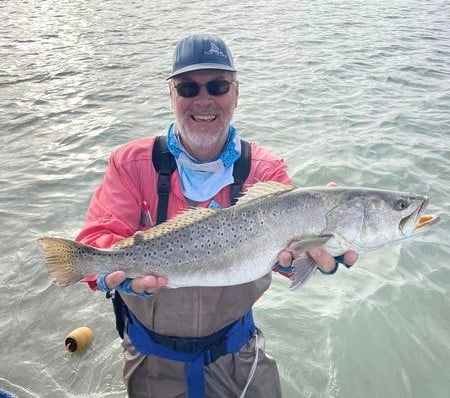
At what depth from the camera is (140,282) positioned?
11.5 ft

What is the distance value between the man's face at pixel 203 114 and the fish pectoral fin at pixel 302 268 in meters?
1.36

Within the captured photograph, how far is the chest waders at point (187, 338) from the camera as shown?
3.96m

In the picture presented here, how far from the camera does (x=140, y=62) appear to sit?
17469 mm

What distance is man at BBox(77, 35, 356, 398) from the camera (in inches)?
154

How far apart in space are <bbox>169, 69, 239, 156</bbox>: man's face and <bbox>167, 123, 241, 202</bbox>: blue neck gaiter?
129 millimetres

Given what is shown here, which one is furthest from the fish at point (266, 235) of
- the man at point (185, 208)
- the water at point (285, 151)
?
the water at point (285, 151)

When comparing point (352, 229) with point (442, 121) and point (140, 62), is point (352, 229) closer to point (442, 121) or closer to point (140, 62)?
point (442, 121)

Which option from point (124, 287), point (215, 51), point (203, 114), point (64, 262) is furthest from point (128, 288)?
point (215, 51)

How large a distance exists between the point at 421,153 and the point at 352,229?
23.8 ft

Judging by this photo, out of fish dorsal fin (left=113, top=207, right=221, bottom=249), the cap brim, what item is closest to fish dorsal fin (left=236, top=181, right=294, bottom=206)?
fish dorsal fin (left=113, top=207, right=221, bottom=249)

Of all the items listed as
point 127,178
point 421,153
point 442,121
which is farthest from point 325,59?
point 127,178

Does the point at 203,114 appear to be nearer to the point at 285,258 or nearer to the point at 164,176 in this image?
the point at 164,176

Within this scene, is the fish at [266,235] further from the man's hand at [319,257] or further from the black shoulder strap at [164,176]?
the black shoulder strap at [164,176]

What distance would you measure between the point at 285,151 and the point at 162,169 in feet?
21.9
